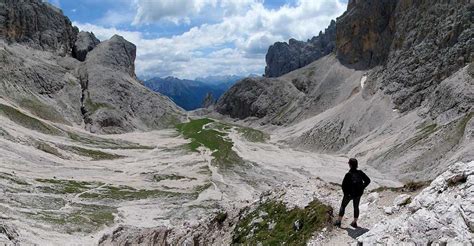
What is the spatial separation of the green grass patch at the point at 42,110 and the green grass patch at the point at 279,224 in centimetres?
12687

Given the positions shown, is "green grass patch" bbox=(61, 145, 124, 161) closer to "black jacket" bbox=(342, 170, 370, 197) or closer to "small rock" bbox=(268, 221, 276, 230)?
"small rock" bbox=(268, 221, 276, 230)

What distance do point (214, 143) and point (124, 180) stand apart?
5750 centimetres

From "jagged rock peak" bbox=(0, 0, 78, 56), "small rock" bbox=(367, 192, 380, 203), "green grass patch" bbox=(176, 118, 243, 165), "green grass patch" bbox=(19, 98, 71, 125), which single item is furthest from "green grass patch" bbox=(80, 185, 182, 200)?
"jagged rock peak" bbox=(0, 0, 78, 56)

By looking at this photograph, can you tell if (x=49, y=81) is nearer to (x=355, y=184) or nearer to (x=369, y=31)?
(x=369, y=31)

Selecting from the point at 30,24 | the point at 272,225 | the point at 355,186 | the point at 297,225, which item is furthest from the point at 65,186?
the point at 30,24


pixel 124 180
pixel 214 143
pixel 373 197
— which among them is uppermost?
pixel 373 197

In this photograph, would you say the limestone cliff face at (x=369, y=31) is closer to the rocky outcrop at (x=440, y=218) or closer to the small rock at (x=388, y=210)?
the small rock at (x=388, y=210)

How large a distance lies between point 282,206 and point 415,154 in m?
73.1

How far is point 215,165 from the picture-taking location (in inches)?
4528

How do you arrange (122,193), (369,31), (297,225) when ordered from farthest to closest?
1. (369,31)
2. (122,193)
3. (297,225)

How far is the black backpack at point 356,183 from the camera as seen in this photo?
2133 centimetres

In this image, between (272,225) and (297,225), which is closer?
(297,225)

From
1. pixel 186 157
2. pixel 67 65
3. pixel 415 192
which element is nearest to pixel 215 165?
pixel 186 157

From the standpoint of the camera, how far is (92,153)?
395 ft
